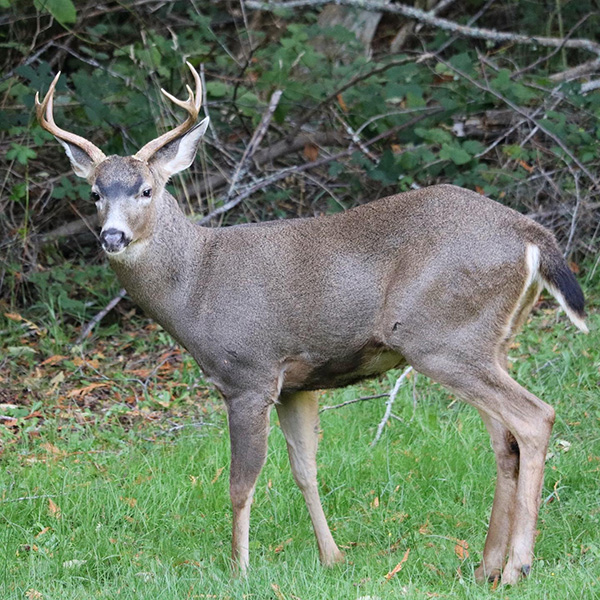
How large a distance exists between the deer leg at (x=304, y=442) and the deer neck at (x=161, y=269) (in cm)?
77

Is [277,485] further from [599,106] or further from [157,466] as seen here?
[599,106]

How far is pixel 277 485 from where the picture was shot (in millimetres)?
5719

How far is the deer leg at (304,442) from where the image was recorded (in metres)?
5.16

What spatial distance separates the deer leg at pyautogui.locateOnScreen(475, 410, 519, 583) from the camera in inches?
183

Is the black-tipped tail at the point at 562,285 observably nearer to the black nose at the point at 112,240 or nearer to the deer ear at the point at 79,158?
the black nose at the point at 112,240

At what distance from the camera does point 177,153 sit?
18.0ft

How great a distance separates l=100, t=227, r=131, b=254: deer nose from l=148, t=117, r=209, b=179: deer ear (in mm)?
655

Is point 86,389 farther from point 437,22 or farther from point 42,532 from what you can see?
point 437,22

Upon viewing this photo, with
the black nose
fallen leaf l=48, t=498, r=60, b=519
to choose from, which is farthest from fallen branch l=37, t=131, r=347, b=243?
the black nose

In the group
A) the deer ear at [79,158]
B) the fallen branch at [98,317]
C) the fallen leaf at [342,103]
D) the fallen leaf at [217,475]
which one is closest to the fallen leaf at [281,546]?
the fallen leaf at [217,475]

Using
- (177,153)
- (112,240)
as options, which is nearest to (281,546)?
(112,240)

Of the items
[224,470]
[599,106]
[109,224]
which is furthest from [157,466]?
[599,106]

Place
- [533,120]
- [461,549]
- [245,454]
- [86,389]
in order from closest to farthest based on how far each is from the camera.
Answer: [461,549] < [245,454] < [86,389] < [533,120]

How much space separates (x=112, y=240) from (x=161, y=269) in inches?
16.4
